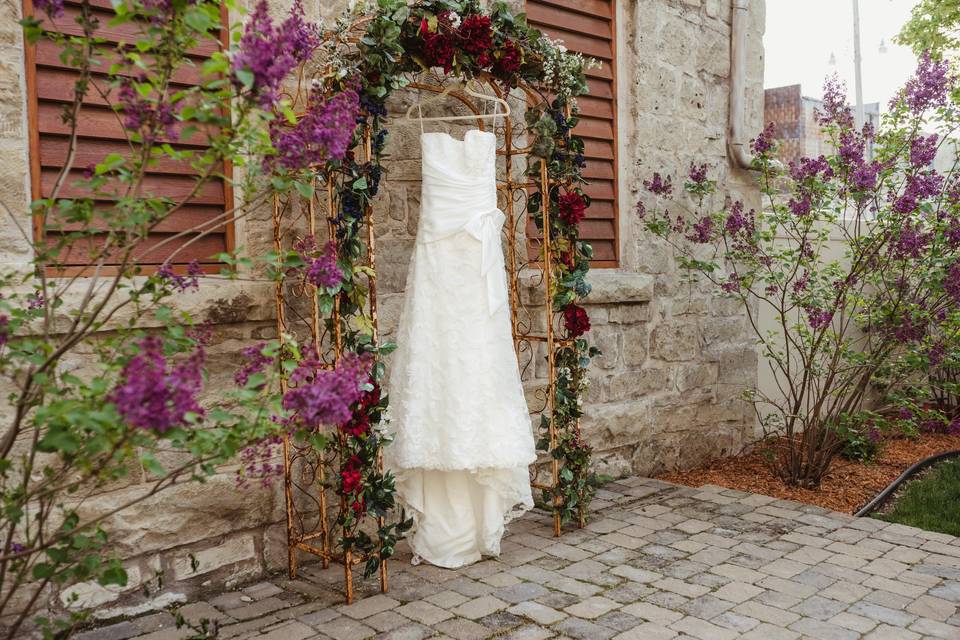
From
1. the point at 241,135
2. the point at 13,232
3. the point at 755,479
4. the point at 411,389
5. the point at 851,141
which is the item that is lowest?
the point at 755,479

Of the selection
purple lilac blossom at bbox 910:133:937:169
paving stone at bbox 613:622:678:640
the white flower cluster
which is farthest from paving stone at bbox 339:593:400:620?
purple lilac blossom at bbox 910:133:937:169

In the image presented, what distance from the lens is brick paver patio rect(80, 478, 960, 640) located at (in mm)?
2840

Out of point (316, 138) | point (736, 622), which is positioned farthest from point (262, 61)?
point (736, 622)

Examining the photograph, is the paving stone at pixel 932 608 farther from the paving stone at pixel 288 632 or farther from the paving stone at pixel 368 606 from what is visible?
the paving stone at pixel 288 632

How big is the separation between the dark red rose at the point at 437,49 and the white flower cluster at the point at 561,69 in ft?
1.94

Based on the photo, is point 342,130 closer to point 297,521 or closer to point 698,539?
point 297,521

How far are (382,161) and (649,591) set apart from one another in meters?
2.23

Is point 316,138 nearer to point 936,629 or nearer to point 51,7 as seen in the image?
point 51,7

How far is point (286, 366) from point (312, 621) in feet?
3.04

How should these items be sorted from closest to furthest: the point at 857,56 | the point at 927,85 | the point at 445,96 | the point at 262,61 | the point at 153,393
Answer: the point at 153,393
the point at 262,61
the point at 445,96
the point at 927,85
the point at 857,56

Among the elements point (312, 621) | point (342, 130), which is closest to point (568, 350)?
point (312, 621)

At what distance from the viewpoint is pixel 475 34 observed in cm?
330

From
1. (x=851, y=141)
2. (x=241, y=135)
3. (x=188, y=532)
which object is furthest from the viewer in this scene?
(x=851, y=141)

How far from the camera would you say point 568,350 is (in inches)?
155
